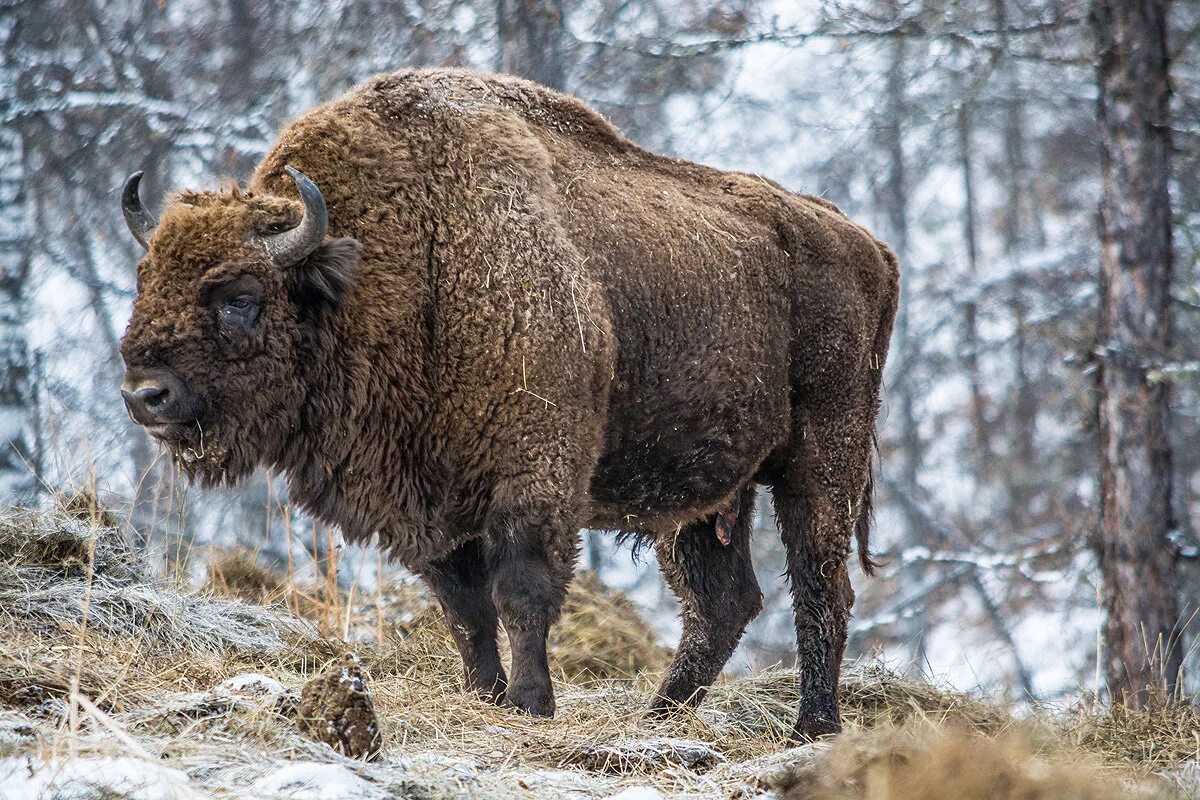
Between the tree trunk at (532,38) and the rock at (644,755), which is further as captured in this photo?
the tree trunk at (532,38)

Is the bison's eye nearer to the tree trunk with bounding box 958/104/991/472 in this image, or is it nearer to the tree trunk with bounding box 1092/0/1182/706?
the tree trunk with bounding box 1092/0/1182/706

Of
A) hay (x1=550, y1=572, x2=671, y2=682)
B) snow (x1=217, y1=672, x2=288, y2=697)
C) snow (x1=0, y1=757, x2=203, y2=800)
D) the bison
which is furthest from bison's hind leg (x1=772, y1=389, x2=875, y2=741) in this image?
snow (x1=0, y1=757, x2=203, y2=800)

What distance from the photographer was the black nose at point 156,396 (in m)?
4.28

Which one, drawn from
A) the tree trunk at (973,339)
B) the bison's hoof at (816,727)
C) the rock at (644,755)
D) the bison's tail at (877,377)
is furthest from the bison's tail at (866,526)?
the tree trunk at (973,339)

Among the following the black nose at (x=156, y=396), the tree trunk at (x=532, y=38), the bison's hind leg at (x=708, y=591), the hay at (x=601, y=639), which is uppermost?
the tree trunk at (x=532, y=38)

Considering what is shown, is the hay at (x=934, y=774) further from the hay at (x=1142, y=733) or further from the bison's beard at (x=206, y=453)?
the bison's beard at (x=206, y=453)

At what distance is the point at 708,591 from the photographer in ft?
19.8

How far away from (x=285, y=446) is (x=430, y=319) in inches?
30.4

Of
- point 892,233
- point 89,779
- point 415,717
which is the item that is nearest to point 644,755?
point 415,717

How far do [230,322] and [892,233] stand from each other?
13545mm

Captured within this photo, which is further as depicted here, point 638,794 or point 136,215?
point 136,215

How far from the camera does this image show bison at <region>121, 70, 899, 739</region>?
4465 millimetres

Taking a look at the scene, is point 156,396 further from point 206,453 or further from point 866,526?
point 866,526

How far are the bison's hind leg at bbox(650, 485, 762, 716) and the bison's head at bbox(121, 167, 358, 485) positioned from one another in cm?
229
